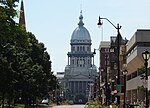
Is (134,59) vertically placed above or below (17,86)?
above

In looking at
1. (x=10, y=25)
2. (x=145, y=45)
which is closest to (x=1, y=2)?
(x=10, y=25)

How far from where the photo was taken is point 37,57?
101 meters

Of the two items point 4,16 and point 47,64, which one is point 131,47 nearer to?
point 47,64

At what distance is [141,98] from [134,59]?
5.84 metres

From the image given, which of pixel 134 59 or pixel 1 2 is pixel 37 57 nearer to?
pixel 134 59

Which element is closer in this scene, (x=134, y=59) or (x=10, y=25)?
(x=10, y=25)

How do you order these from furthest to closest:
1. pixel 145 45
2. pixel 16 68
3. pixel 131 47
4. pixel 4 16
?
pixel 131 47 < pixel 145 45 < pixel 16 68 < pixel 4 16

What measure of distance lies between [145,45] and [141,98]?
797 cm

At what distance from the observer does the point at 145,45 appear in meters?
71.9

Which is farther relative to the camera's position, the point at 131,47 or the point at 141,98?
the point at 131,47

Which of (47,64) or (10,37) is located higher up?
(47,64)

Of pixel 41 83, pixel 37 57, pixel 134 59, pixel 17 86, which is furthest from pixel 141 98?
pixel 37 57

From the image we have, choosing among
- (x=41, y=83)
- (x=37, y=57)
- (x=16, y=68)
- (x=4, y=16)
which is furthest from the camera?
(x=37, y=57)

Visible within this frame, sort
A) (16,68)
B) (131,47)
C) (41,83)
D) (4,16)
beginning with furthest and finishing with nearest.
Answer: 1. (41,83)
2. (131,47)
3. (16,68)
4. (4,16)
